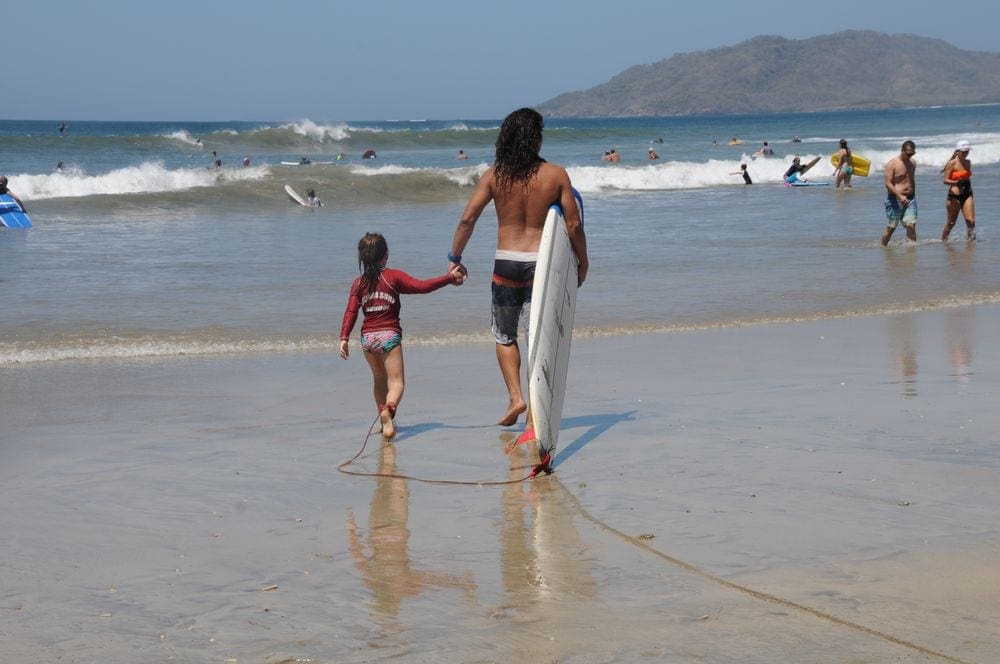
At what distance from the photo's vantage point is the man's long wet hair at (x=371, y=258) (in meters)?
6.05

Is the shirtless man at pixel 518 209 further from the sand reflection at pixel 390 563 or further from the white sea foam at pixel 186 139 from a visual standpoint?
the white sea foam at pixel 186 139

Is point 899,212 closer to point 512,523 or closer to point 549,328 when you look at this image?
point 549,328

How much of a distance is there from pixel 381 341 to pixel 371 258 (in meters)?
0.47

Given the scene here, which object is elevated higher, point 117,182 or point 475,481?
point 117,182

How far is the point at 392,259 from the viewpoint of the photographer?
1438cm

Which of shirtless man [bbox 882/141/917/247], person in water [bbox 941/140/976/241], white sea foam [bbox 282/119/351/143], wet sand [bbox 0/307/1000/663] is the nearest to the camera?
wet sand [bbox 0/307/1000/663]

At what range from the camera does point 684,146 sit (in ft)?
196

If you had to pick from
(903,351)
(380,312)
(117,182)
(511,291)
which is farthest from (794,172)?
(511,291)

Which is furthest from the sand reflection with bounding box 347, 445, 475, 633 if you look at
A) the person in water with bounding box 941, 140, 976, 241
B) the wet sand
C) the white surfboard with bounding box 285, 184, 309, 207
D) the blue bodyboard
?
the white surfboard with bounding box 285, 184, 309, 207

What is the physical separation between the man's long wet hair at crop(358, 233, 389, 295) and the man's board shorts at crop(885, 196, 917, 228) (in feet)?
34.9

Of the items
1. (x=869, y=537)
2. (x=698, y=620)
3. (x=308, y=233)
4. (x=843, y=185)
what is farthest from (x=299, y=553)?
(x=843, y=185)

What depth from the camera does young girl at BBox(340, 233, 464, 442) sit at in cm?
609

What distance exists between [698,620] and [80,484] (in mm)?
3104

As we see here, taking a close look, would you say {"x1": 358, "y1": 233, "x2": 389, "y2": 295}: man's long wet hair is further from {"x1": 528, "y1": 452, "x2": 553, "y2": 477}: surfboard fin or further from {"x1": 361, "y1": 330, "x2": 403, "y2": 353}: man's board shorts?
{"x1": 528, "y1": 452, "x2": 553, "y2": 477}: surfboard fin
